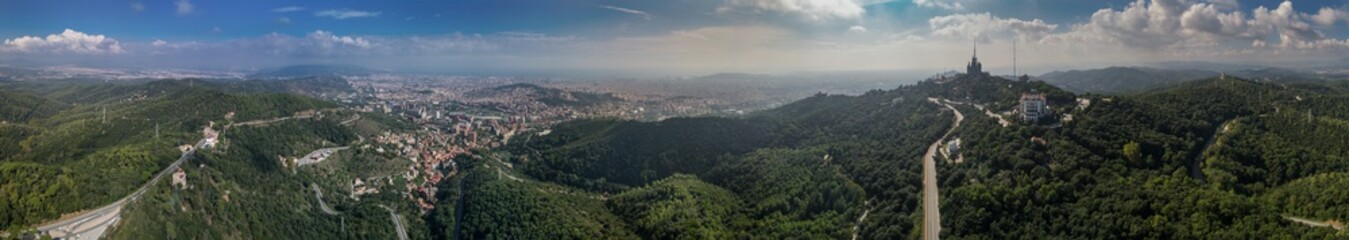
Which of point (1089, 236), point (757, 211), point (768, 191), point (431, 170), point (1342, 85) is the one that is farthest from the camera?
point (1342, 85)

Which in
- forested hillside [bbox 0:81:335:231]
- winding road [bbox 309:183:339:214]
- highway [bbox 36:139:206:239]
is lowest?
winding road [bbox 309:183:339:214]

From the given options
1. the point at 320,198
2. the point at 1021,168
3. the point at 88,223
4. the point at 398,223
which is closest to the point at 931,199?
the point at 1021,168

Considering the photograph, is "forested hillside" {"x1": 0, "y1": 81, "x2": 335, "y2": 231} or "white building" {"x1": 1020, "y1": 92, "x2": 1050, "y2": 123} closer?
"forested hillside" {"x1": 0, "y1": 81, "x2": 335, "y2": 231}

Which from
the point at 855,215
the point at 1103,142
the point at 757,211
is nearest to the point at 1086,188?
the point at 1103,142

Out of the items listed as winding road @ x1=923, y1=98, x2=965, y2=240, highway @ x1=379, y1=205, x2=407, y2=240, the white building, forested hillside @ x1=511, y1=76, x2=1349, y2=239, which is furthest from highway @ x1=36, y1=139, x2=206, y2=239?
the white building

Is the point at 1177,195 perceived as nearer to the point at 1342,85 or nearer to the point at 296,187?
the point at 296,187

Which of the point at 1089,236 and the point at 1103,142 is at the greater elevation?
the point at 1103,142

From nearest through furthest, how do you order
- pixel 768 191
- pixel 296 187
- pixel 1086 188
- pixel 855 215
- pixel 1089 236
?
pixel 1089 236 → pixel 1086 188 → pixel 855 215 → pixel 768 191 → pixel 296 187

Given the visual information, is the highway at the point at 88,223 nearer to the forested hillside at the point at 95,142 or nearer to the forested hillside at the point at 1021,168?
the forested hillside at the point at 95,142

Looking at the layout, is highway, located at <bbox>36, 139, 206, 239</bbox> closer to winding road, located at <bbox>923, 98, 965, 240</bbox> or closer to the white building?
winding road, located at <bbox>923, 98, 965, 240</bbox>

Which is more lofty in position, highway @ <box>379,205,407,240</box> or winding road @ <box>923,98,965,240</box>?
winding road @ <box>923,98,965,240</box>

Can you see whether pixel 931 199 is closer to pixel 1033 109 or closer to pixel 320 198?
pixel 1033 109
